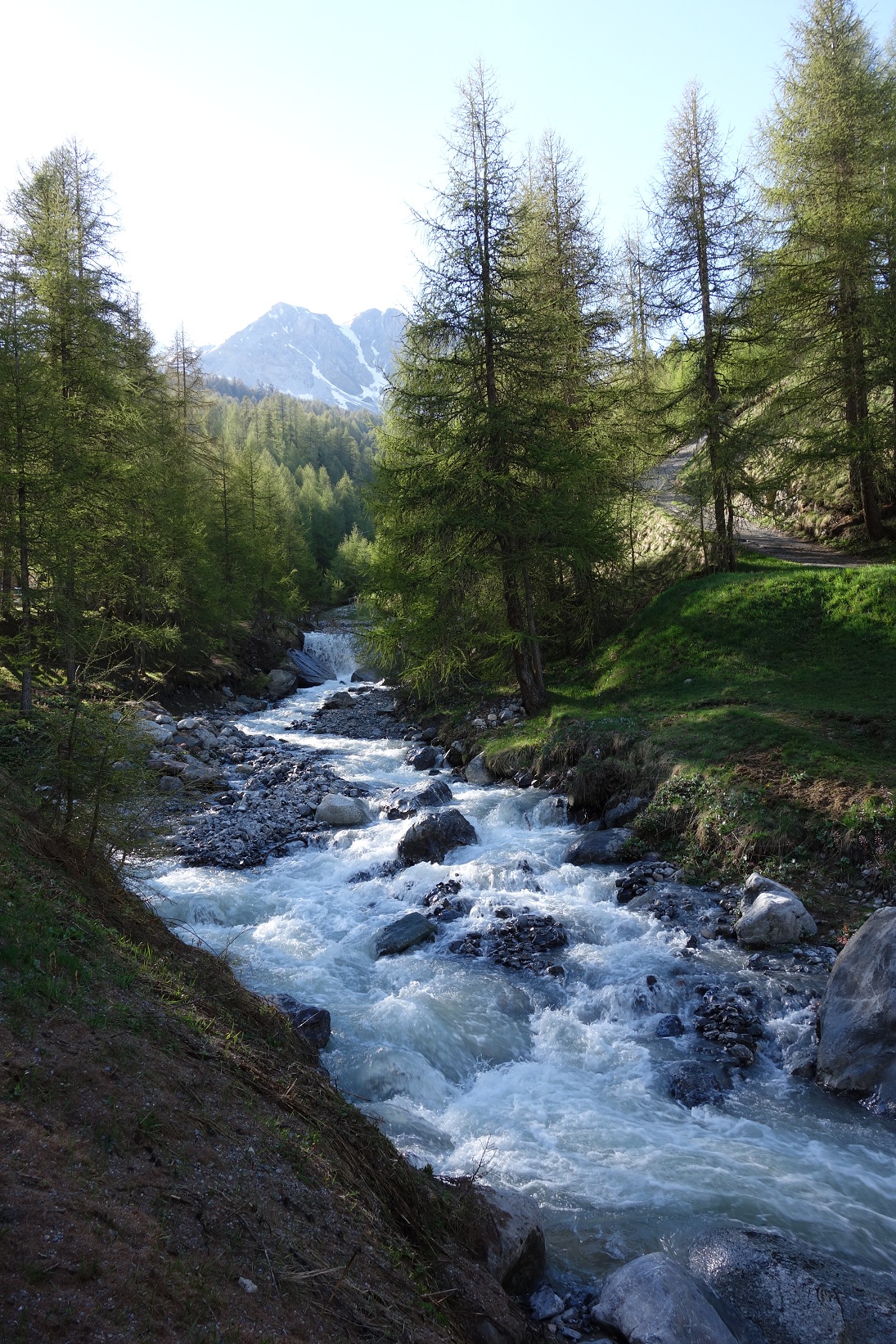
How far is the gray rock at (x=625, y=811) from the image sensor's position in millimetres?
13238

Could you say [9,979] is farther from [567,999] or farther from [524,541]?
[524,541]

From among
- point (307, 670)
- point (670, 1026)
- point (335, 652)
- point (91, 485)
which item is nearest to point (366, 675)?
point (307, 670)

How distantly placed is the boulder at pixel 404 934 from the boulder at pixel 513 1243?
4839 mm

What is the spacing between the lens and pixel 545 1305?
4.93 meters

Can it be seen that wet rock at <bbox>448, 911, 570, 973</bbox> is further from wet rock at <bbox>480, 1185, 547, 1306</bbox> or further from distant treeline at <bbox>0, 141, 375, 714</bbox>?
distant treeline at <bbox>0, 141, 375, 714</bbox>

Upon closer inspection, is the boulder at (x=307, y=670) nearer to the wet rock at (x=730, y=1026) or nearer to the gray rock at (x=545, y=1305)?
the wet rock at (x=730, y=1026)

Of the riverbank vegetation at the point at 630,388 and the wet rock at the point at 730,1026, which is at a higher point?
the riverbank vegetation at the point at 630,388

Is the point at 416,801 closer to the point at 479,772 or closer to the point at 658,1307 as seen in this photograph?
the point at 479,772

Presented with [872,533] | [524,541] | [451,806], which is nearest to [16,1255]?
[451,806]

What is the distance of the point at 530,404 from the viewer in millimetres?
17438

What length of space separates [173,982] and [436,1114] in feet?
10.5

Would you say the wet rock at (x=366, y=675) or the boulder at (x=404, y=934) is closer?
the boulder at (x=404, y=934)

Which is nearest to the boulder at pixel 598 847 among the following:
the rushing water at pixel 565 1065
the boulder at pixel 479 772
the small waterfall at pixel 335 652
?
the rushing water at pixel 565 1065

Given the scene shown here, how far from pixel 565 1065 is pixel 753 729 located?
24.3 feet
